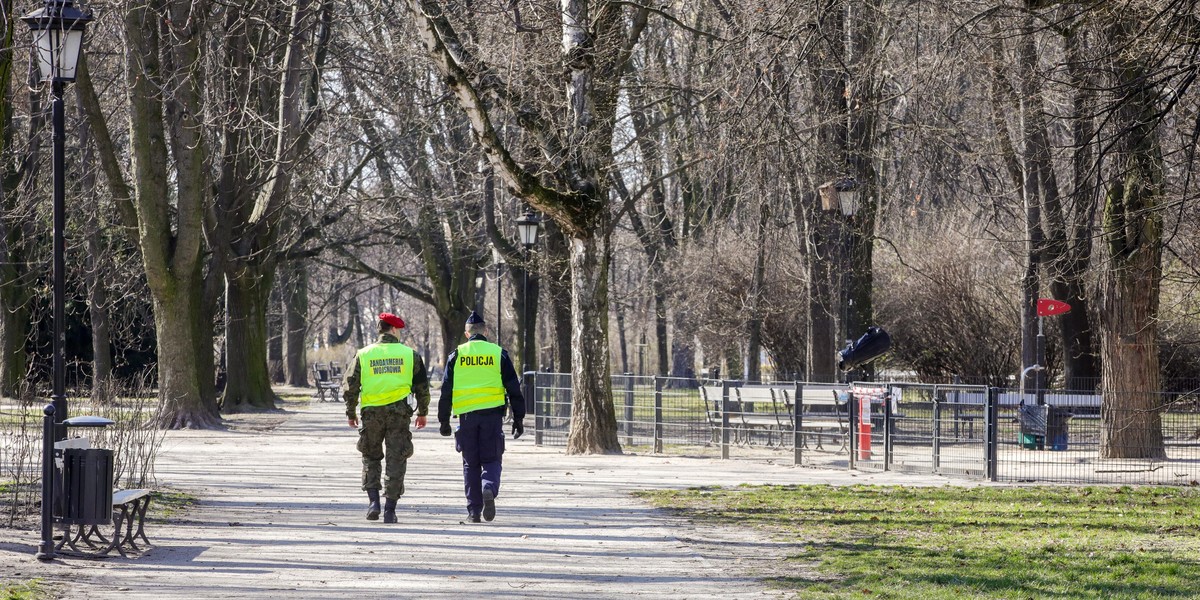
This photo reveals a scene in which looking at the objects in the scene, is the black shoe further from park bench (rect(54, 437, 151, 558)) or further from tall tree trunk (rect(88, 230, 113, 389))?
tall tree trunk (rect(88, 230, 113, 389))

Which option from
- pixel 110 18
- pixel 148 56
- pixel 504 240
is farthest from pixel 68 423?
pixel 504 240

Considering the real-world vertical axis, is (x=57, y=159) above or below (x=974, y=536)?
above

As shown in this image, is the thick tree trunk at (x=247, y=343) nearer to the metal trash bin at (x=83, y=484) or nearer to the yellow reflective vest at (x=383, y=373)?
the yellow reflective vest at (x=383, y=373)

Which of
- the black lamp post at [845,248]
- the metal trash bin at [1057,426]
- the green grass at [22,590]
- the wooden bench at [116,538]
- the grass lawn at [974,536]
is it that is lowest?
the grass lawn at [974,536]

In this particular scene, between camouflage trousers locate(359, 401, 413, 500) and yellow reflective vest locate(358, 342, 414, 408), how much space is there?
8 centimetres

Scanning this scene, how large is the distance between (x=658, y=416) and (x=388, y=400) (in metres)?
9.74

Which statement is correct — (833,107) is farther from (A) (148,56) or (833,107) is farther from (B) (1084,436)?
(A) (148,56)

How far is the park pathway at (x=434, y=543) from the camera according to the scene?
8797 millimetres

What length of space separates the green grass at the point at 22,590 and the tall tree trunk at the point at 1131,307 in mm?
12799

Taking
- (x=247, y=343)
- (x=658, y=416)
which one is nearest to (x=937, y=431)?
(x=658, y=416)

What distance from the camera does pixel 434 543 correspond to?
1071cm

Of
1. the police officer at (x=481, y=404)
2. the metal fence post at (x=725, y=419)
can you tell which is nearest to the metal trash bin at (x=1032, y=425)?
the metal fence post at (x=725, y=419)

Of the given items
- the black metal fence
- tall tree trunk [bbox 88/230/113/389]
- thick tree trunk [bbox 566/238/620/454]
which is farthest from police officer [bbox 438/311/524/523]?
tall tree trunk [bbox 88/230/113/389]

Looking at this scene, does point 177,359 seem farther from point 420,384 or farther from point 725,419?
point 420,384
